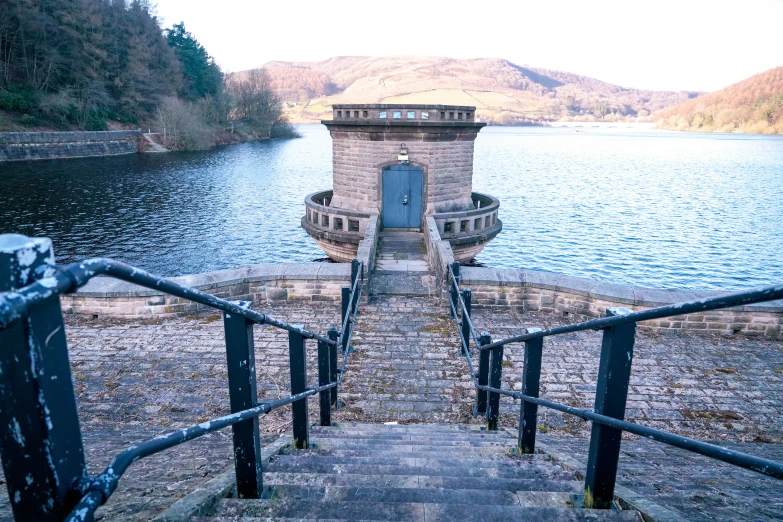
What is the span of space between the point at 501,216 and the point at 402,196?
19.5 m

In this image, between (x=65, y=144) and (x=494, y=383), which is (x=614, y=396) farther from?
(x=65, y=144)

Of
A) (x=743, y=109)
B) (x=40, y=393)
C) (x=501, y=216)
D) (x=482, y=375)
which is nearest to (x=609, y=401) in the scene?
(x=40, y=393)

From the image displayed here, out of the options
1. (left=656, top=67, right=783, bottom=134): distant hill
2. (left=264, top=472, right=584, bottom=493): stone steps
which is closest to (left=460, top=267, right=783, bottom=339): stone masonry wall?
(left=264, top=472, right=584, bottom=493): stone steps

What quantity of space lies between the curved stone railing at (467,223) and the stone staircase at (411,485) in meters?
12.1

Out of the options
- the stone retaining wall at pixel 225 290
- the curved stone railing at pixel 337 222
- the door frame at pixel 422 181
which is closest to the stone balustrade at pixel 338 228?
the curved stone railing at pixel 337 222

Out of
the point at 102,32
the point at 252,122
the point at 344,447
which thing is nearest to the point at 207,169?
A: the point at 102,32

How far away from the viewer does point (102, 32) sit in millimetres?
59125

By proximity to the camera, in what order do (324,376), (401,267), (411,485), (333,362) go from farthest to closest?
(401,267) < (333,362) < (324,376) < (411,485)

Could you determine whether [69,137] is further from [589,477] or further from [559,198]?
[589,477]

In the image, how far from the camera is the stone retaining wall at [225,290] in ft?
30.1

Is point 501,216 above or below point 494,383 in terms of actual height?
below

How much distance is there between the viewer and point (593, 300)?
31.3 feet

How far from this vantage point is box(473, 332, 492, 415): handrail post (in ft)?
18.6

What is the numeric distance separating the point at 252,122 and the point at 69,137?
38617mm
